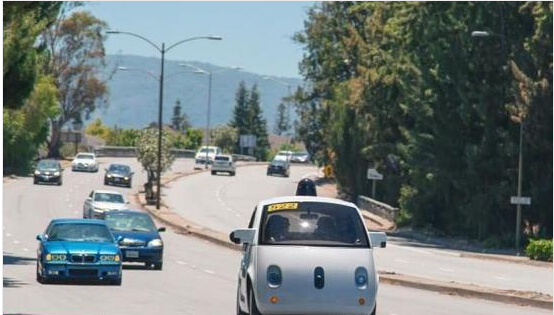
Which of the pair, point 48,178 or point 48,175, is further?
point 48,178

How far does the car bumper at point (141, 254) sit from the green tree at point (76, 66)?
3557 inches

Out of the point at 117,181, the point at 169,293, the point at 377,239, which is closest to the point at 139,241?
the point at 169,293

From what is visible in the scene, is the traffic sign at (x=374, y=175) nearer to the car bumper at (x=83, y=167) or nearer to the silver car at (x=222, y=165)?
the silver car at (x=222, y=165)

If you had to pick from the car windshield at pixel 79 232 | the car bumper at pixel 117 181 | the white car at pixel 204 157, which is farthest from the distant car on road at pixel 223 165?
the car windshield at pixel 79 232

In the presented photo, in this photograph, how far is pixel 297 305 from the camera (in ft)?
60.7

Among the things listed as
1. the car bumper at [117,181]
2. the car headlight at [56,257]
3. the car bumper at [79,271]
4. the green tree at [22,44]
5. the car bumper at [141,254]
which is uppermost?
the green tree at [22,44]

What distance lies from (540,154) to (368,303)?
4051 cm

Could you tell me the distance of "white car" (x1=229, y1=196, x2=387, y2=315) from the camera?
18.5m

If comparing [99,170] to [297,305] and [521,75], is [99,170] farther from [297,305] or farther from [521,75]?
[297,305]

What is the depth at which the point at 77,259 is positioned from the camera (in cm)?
2859

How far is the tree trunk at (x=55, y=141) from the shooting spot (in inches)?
5189

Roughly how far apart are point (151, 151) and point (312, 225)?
6609cm

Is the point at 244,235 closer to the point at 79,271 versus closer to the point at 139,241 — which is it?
the point at 79,271

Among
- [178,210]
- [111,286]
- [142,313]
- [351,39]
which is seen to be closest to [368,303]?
[142,313]
